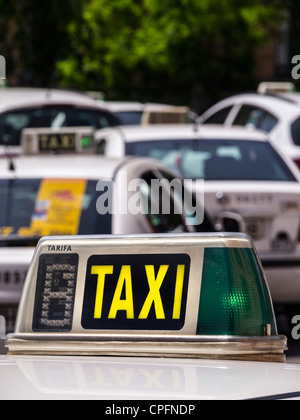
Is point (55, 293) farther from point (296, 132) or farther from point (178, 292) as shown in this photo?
point (296, 132)

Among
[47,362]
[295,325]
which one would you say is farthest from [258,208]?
[47,362]

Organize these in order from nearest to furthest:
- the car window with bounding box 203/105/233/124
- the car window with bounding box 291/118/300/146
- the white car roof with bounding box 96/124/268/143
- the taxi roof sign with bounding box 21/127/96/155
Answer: the taxi roof sign with bounding box 21/127/96/155, the white car roof with bounding box 96/124/268/143, the car window with bounding box 291/118/300/146, the car window with bounding box 203/105/233/124

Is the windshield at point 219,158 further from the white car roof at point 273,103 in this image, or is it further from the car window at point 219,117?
the car window at point 219,117

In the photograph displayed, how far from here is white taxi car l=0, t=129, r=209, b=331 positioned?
21.1 ft

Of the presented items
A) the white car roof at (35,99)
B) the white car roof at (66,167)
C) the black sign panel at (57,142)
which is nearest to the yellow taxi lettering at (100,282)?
the white car roof at (66,167)

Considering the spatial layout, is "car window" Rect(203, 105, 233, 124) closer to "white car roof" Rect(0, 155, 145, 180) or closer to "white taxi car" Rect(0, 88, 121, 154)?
"white taxi car" Rect(0, 88, 121, 154)

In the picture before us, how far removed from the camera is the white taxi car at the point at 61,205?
643cm

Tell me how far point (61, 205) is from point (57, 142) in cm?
209

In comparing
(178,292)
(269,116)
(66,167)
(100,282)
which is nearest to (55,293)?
(100,282)

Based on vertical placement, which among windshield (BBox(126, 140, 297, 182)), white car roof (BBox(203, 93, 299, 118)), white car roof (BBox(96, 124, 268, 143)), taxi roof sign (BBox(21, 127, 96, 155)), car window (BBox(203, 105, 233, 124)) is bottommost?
taxi roof sign (BBox(21, 127, 96, 155))

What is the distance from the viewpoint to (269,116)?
1395 centimetres

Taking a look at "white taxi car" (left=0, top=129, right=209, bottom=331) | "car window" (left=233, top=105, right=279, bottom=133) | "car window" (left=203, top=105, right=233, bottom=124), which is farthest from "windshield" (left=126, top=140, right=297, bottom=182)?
"car window" (left=203, top=105, right=233, bottom=124)

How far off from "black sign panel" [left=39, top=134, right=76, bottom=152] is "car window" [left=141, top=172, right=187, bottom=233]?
1416 millimetres
